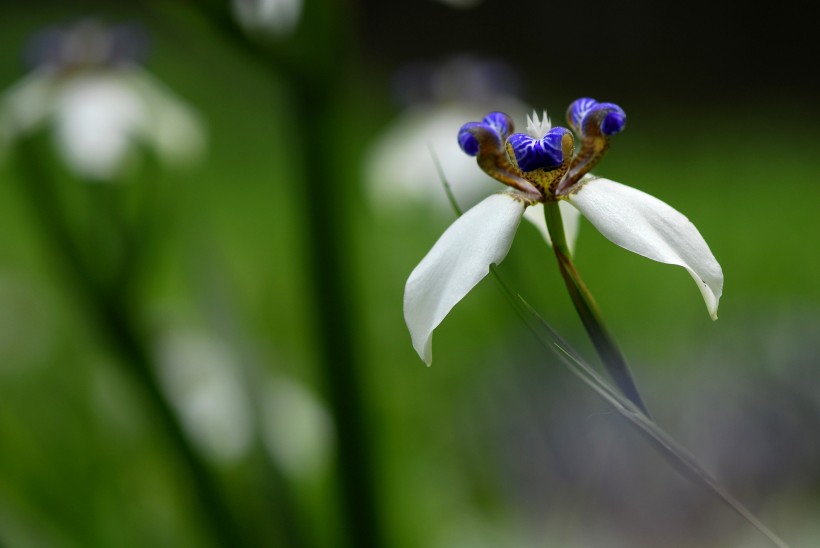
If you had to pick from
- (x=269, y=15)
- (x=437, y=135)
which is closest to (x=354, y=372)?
(x=269, y=15)

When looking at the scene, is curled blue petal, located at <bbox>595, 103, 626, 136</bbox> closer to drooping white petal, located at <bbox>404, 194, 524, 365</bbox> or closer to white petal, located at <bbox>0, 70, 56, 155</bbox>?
drooping white petal, located at <bbox>404, 194, 524, 365</bbox>

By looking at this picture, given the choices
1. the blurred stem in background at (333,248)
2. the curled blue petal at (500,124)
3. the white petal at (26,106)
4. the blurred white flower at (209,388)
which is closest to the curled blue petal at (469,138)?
the curled blue petal at (500,124)

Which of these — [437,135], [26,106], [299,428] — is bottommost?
[299,428]

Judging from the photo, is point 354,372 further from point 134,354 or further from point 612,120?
point 612,120

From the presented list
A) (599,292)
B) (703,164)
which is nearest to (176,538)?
(599,292)

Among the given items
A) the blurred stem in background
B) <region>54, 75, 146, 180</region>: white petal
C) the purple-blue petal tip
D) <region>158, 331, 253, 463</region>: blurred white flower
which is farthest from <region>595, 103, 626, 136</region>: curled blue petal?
<region>54, 75, 146, 180</region>: white petal

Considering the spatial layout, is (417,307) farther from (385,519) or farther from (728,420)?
(728,420)
